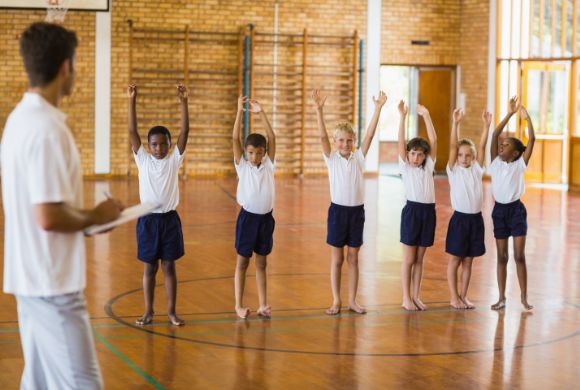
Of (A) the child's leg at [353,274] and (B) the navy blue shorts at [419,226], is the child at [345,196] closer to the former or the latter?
(A) the child's leg at [353,274]

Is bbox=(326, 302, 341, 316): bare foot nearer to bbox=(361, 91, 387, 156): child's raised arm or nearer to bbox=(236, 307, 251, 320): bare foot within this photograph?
bbox=(236, 307, 251, 320): bare foot

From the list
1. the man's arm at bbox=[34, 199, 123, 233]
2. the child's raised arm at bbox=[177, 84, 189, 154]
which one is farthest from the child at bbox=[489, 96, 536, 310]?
the man's arm at bbox=[34, 199, 123, 233]

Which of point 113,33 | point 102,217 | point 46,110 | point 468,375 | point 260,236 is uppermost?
point 113,33

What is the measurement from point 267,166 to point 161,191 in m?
0.79

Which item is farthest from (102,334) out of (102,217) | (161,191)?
(102,217)

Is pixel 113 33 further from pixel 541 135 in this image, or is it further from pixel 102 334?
pixel 102 334

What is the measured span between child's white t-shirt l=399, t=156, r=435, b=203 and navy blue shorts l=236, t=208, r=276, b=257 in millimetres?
1154

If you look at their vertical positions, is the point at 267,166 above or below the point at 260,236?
above

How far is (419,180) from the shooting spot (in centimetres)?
675

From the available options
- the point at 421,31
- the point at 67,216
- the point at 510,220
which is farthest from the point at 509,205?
the point at 421,31

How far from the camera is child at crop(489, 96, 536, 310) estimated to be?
6809 millimetres

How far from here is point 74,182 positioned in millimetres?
2938

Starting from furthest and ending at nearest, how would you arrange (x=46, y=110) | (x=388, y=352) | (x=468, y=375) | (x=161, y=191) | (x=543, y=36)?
(x=543, y=36), (x=161, y=191), (x=388, y=352), (x=468, y=375), (x=46, y=110)

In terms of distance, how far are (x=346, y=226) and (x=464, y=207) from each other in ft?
3.11
